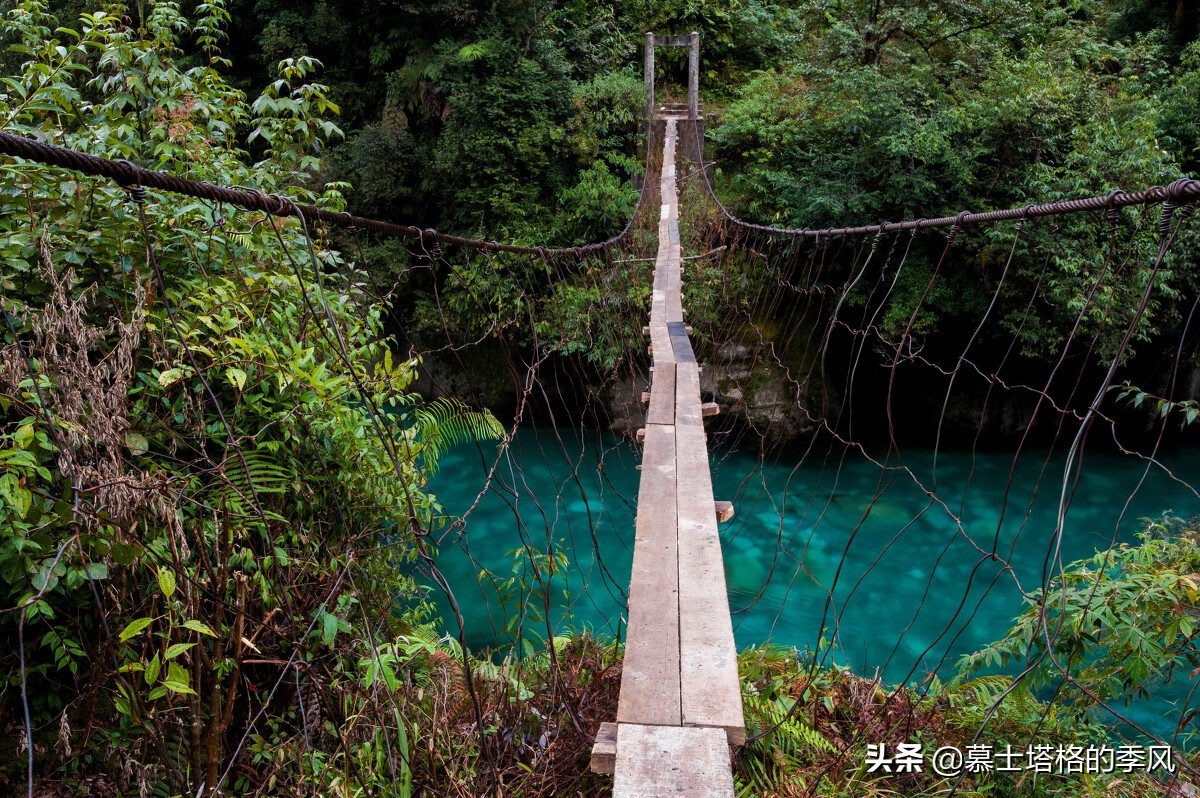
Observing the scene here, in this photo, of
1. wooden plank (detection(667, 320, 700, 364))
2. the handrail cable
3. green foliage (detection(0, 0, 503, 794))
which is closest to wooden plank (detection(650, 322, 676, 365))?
wooden plank (detection(667, 320, 700, 364))

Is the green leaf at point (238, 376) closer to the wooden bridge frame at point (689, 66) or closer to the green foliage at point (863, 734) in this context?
the green foliage at point (863, 734)

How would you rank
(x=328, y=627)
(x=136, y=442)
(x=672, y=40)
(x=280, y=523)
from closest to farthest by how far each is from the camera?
1. (x=328, y=627)
2. (x=136, y=442)
3. (x=280, y=523)
4. (x=672, y=40)

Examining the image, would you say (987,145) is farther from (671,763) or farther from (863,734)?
(671,763)

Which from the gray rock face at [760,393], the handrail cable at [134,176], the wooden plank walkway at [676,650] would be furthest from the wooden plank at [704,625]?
the gray rock face at [760,393]

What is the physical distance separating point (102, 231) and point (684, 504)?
1.44m

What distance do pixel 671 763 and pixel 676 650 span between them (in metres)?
0.21

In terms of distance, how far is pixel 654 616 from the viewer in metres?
1.19

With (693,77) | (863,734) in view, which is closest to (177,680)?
(863,734)

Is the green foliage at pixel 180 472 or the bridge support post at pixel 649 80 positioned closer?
the green foliage at pixel 180 472

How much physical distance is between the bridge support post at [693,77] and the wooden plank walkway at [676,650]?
23.5 feet

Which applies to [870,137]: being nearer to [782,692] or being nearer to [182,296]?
[782,692]

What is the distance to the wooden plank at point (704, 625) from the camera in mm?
1001

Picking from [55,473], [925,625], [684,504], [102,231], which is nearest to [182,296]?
[102,231]

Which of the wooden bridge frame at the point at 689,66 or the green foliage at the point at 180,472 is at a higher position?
the wooden bridge frame at the point at 689,66
